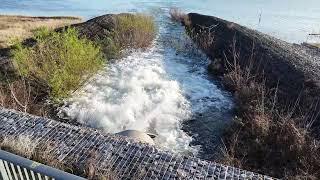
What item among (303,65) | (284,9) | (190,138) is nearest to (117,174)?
(190,138)

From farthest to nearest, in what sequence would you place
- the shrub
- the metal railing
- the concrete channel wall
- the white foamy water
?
Result: the shrub → the white foamy water → the concrete channel wall → the metal railing

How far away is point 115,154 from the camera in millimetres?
5637

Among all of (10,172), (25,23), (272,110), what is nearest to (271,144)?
(272,110)

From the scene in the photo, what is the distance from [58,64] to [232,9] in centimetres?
2121

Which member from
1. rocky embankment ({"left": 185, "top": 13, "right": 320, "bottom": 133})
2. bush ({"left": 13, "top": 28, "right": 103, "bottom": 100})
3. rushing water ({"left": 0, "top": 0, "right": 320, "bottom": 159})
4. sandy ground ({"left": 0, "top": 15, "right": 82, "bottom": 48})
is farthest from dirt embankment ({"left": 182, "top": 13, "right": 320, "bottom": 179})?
sandy ground ({"left": 0, "top": 15, "right": 82, "bottom": 48})

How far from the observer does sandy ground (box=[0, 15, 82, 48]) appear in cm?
1977

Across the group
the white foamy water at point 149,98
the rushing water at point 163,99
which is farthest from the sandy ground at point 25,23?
the white foamy water at point 149,98

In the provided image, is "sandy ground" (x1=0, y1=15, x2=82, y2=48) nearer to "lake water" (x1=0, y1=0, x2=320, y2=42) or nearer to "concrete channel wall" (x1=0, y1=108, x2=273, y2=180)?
"lake water" (x1=0, y1=0, x2=320, y2=42)

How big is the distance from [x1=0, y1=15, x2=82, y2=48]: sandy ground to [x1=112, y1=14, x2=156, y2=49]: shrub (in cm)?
601

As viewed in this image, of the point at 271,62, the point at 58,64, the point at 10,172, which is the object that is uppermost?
the point at 10,172

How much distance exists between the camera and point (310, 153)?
22.1ft

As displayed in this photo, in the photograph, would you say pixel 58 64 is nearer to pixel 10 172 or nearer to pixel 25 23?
pixel 10 172

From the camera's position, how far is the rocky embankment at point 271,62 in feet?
30.2

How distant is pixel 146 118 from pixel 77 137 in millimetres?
2973
